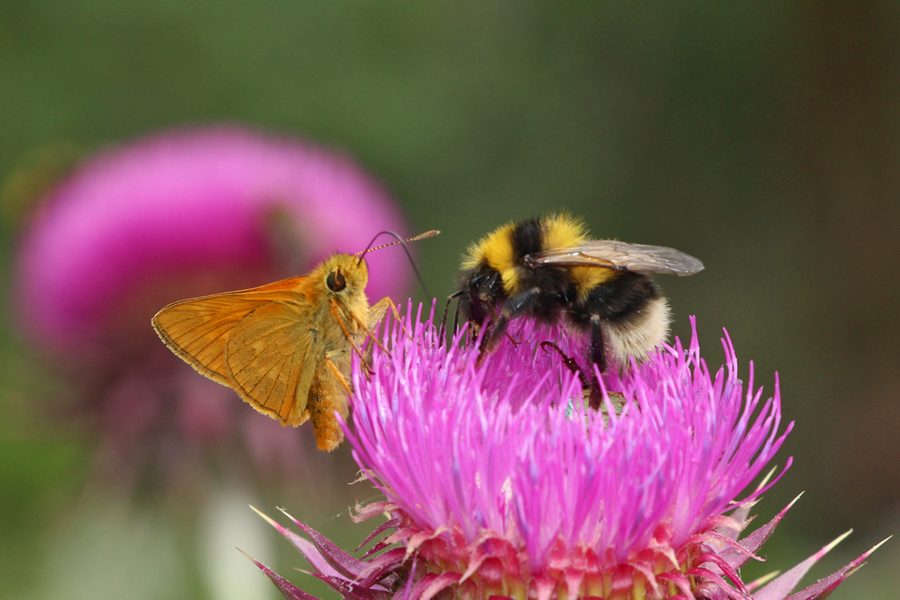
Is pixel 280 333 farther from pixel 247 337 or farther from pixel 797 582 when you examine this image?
pixel 797 582

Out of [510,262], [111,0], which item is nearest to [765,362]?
[510,262]

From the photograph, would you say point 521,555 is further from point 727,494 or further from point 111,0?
point 111,0

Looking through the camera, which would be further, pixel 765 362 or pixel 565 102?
pixel 565 102

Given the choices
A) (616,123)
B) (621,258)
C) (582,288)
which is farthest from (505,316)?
(616,123)

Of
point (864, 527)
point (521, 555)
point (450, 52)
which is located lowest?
point (864, 527)

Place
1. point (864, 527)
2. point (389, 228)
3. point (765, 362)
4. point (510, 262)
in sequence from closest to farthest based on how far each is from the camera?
point (510, 262), point (389, 228), point (864, 527), point (765, 362)

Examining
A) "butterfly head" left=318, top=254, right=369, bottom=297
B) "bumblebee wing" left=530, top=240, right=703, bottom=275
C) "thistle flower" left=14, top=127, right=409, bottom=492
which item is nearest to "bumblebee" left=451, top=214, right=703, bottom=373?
"bumblebee wing" left=530, top=240, right=703, bottom=275

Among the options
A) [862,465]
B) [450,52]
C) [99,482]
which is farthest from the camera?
[450,52]

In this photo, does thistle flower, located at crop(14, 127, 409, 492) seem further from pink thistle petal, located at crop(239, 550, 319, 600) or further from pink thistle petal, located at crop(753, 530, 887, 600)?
pink thistle petal, located at crop(753, 530, 887, 600)
